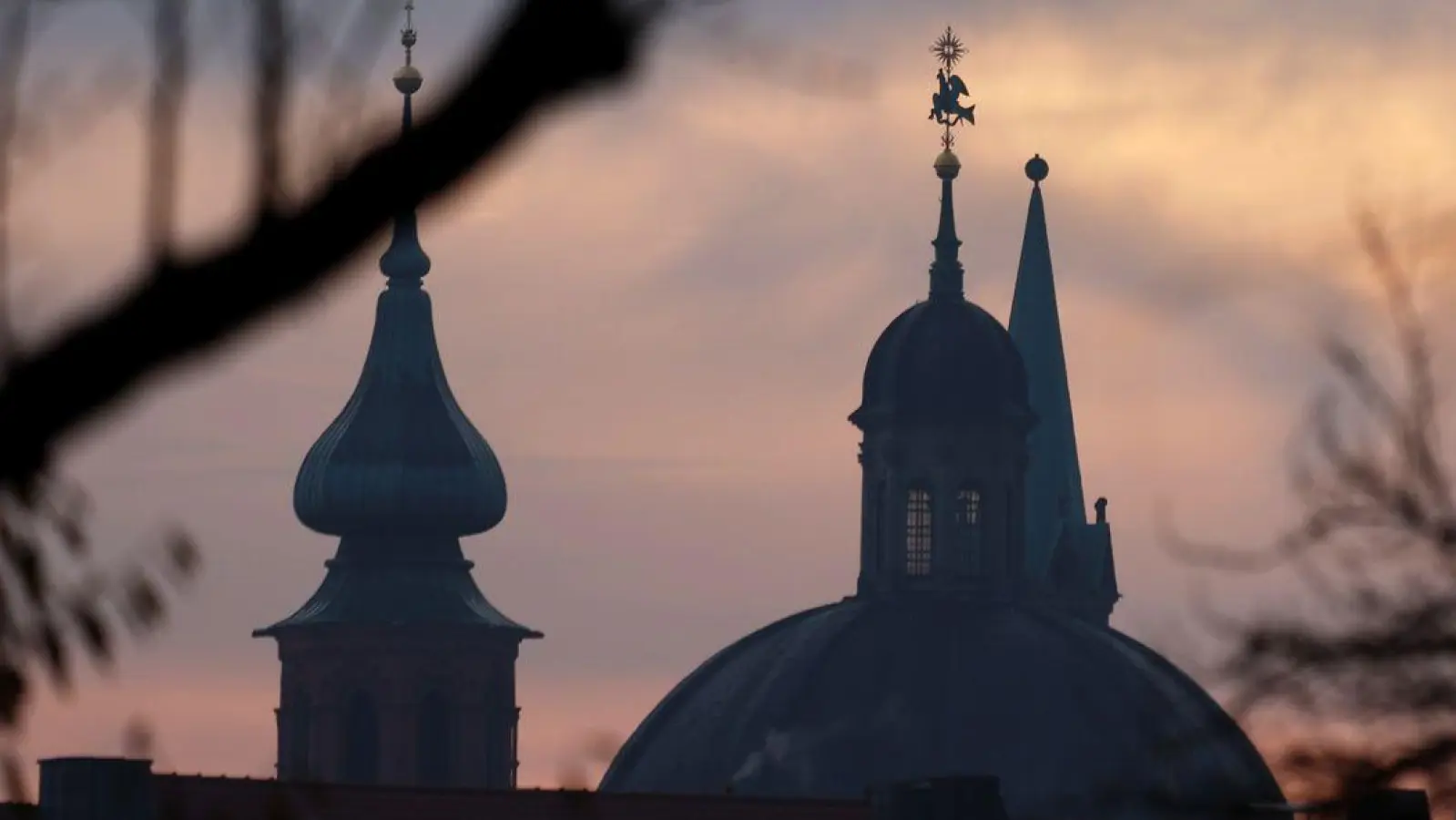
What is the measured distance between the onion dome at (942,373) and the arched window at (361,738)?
716 inches

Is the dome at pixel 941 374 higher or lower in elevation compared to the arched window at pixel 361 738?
higher

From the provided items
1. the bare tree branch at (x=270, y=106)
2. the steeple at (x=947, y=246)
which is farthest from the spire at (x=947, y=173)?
the bare tree branch at (x=270, y=106)

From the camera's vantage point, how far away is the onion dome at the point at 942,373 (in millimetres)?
87750

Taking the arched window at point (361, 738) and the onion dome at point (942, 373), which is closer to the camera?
the onion dome at point (942, 373)

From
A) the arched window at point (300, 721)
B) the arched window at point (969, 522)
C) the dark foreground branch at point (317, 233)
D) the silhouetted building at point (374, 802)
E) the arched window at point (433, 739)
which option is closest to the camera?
the dark foreground branch at point (317, 233)

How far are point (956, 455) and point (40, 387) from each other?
81.6 meters

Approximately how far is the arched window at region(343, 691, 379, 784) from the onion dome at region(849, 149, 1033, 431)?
1818 centimetres

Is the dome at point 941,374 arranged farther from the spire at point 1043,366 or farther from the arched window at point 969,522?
the spire at point 1043,366

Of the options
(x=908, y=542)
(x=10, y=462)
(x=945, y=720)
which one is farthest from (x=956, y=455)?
(x=10, y=462)

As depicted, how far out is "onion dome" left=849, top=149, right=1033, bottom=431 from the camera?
87750 mm

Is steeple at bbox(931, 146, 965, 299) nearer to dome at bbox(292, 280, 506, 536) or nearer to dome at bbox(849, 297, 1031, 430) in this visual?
dome at bbox(849, 297, 1031, 430)

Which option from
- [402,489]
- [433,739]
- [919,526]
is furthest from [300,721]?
[919,526]

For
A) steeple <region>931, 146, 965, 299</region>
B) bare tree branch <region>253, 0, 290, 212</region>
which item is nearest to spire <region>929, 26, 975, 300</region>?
steeple <region>931, 146, 965, 299</region>

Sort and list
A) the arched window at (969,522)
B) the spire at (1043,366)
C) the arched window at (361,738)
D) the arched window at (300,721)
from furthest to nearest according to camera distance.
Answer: the spire at (1043,366), the arched window at (361,738), the arched window at (300,721), the arched window at (969,522)
